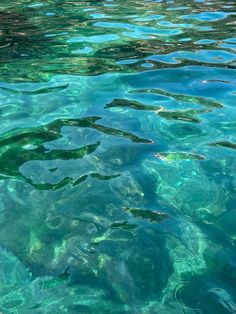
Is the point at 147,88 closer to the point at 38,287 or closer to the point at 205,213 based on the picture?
the point at 205,213

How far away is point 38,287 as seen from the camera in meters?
2.02

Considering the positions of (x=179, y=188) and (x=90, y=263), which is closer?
(x=90, y=263)

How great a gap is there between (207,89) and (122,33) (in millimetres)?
2636

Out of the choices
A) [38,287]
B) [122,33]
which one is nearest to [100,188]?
[38,287]

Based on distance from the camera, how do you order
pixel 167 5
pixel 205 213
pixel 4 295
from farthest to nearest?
pixel 167 5
pixel 205 213
pixel 4 295

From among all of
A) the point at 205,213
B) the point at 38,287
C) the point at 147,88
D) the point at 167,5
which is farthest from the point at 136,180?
the point at 167,5

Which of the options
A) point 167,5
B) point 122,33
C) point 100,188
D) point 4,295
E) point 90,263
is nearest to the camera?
point 4,295

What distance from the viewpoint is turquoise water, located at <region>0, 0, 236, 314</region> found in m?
2.02

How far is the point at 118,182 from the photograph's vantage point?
2.74 metres

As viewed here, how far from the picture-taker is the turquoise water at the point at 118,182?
2018mm

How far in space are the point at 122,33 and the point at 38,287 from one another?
5060 millimetres

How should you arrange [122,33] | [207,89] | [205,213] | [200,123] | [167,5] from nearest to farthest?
[205,213]
[200,123]
[207,89]
[122,33]
[167,5]

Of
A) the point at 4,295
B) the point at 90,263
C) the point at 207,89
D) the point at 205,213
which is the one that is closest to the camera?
the point at 4,295

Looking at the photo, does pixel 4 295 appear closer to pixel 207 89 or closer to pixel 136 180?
pixel 136 180
